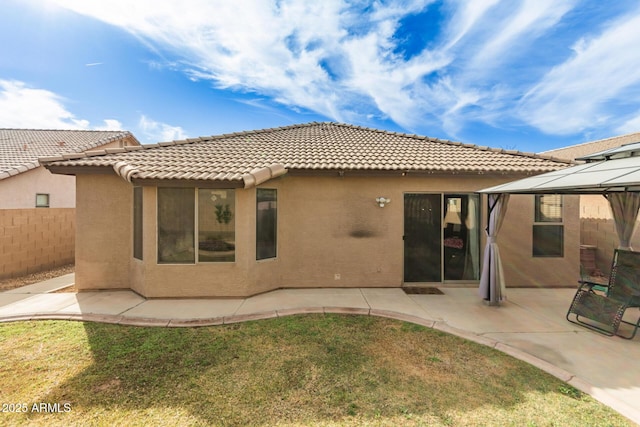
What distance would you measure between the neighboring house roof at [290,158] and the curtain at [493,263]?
152cm

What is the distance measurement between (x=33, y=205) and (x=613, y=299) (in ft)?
74.4

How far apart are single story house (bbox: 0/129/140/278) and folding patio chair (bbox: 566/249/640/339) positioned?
16919mm

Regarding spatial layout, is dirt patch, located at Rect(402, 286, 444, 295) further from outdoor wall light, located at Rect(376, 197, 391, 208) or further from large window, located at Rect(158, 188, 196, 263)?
large window, located at Rect(158, 188, 196, 263)

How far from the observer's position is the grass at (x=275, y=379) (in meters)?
3.28

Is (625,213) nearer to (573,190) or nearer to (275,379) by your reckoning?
(573,190)

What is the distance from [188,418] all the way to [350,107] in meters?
20.9

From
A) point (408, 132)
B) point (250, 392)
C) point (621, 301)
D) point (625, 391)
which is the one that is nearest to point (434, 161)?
point (408, 132)

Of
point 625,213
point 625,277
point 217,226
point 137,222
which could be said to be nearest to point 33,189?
point 137,222

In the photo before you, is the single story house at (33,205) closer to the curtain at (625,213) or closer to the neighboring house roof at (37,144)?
the neighboring house roof at (37,144)

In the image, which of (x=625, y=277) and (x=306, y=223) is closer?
(x=625, y=277)

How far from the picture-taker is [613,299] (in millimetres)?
5820

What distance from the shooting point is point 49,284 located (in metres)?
8.62

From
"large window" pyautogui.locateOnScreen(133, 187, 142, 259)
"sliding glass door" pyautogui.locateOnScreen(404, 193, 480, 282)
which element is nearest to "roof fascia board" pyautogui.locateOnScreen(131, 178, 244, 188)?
"large window" pyautogui.locateOnScreen(133, 187, 142, 259)

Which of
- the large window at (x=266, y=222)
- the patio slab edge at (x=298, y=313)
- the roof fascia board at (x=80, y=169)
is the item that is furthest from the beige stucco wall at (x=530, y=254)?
the roof fascia board at (x=80, y=169)
